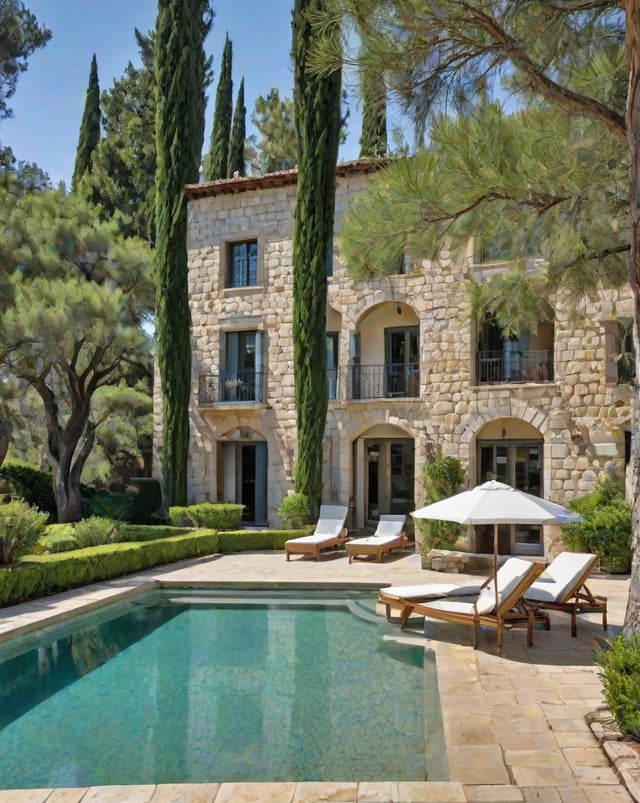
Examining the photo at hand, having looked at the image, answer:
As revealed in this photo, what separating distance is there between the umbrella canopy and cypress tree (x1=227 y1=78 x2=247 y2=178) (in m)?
22.6

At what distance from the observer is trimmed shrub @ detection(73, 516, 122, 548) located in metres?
13.8

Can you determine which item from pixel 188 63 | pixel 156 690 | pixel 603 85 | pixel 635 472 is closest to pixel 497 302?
pixel 603 85

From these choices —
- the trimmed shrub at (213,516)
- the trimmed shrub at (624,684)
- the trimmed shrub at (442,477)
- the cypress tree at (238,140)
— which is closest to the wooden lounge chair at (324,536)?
the trimmed shrub at (442,477)

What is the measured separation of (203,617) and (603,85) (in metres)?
8.96

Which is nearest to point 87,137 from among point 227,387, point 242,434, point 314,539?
point 227,387

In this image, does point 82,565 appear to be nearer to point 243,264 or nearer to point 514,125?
point 514,125

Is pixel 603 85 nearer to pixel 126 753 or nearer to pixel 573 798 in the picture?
pixel 573 798

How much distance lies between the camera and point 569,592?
8602mm

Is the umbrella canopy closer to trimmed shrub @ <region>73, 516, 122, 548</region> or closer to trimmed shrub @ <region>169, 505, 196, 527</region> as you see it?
trimmed shrub @ <region>73, 516, 122, 548</region>

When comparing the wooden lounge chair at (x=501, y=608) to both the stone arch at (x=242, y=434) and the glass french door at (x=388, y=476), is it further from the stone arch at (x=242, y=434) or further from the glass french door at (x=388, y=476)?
the stone arch at (x=242, y=434)

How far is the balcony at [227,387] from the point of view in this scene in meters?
21.0

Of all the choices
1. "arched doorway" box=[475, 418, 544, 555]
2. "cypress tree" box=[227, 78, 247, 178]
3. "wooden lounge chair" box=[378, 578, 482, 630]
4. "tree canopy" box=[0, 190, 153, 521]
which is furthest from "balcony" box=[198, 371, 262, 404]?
"wooden lounge chair" box=[378, 578, 482, 630]

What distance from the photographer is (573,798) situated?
14.3 feet

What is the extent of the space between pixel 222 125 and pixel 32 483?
615 inches
